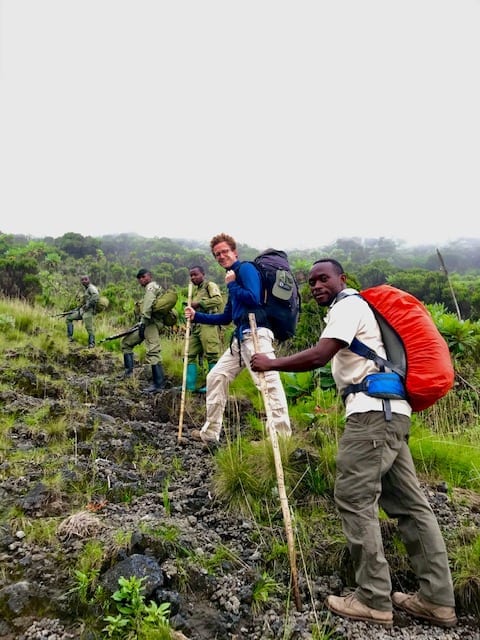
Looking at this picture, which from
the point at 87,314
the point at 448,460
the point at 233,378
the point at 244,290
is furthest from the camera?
the point at 87,314

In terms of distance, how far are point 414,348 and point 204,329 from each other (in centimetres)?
518

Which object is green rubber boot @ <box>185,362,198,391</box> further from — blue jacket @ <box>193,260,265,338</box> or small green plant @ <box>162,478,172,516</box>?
small green plant @ <box>162,478,172,516</box>

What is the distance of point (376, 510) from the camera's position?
8.36 ft

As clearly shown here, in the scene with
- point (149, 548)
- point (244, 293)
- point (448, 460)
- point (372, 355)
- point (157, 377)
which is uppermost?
point (244, 293)

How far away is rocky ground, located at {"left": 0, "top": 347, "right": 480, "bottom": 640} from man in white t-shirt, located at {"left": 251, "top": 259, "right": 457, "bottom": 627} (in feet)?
0.43

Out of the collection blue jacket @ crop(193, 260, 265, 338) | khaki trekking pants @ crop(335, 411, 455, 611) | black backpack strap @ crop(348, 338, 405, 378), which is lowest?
khaki trekking pants @ crop(335, 411, 455, 611)

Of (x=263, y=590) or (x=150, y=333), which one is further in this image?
(x=150, y=333)

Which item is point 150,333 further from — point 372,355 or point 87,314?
point 372,355

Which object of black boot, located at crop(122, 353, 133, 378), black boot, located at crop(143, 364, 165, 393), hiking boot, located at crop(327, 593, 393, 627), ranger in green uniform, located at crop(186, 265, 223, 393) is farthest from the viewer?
black boot, located at crop(122, 353, 133, 378)

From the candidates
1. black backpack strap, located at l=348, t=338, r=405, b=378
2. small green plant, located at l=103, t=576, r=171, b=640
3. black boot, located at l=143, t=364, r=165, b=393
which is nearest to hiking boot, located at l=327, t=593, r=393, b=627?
small green plant, located at l=103, t=576, r=171, b=640

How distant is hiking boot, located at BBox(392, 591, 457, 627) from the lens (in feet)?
8.21

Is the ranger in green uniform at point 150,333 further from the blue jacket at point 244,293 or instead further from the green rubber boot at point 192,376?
the blue jacket at point 244,293

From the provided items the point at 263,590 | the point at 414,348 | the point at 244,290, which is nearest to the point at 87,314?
the point at 244,290

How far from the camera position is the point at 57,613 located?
8.20ft
